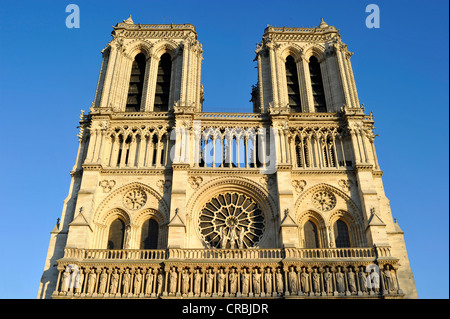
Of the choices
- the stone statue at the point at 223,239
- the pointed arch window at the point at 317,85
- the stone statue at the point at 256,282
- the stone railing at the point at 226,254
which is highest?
the pointed arch window at the point at 317,85

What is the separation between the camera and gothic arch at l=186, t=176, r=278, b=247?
87.4 feet

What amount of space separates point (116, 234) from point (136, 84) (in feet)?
39.0

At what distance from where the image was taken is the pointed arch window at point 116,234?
26.5 meters

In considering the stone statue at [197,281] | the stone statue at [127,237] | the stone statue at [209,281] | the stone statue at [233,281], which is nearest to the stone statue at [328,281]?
the stone statue at [233,281]

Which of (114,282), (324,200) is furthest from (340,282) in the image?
(114,282)

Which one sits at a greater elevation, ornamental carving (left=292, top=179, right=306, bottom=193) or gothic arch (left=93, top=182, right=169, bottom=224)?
ornamental carving (left=292, top=179, right=306, bottom=193)

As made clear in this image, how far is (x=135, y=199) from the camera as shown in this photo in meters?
27.4

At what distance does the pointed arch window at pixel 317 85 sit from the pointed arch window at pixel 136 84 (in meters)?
12.3

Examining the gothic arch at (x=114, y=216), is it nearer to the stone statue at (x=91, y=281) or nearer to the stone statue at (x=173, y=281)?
the stone statue at (x=91, y=281)

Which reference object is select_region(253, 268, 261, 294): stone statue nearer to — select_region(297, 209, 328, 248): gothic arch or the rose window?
the rose window

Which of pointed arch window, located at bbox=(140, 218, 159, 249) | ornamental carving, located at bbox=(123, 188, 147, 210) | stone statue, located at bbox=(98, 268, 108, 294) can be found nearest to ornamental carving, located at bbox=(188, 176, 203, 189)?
ornamental carving, located at bbox=(123, 188, 147, 210)

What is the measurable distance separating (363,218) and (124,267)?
43.7 ft

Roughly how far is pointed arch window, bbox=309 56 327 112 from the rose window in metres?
9.32

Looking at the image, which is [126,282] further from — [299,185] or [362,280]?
[362,280]
